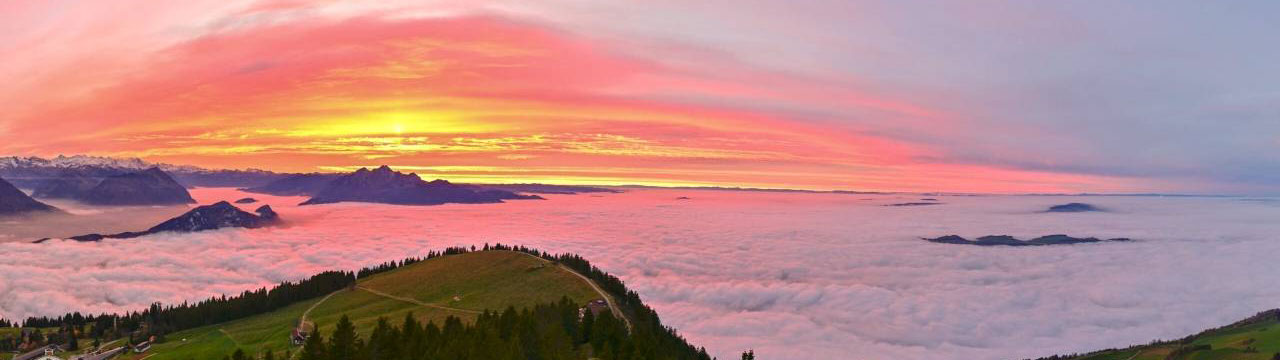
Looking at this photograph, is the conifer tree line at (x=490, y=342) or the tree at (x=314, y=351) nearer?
the tree at (x=314, y=351)

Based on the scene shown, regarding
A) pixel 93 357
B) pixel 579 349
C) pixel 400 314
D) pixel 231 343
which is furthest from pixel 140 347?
pixel 579 349

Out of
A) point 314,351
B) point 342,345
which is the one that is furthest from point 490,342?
point 314,351

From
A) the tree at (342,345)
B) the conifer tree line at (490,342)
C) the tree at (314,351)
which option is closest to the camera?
the tree at (314,351)

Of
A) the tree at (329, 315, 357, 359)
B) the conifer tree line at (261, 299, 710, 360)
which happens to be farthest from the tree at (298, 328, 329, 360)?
the tree at (329, 315, 357, 359)

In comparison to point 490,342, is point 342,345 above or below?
below

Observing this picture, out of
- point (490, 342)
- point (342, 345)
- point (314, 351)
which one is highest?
point (490, 342)

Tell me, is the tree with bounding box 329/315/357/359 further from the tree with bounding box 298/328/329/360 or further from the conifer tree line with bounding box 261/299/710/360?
the tree with bounding box 298/328/329/360

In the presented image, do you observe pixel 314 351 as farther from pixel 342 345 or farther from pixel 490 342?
pixel 490 342

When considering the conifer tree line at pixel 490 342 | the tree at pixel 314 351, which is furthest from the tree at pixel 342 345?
the tree at pixel 314 351

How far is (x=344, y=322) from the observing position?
316 feet

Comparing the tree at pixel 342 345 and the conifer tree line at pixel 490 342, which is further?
the tree at pixel 342 345

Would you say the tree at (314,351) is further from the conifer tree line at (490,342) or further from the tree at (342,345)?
the tree at (342,345)

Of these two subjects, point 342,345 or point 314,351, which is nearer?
point 314,351

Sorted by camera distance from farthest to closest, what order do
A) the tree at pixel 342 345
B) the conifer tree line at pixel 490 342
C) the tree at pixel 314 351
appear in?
the tree at pixel 342 345
the conifer tree line at pixel 490 342
the tree at pixel 314 351
